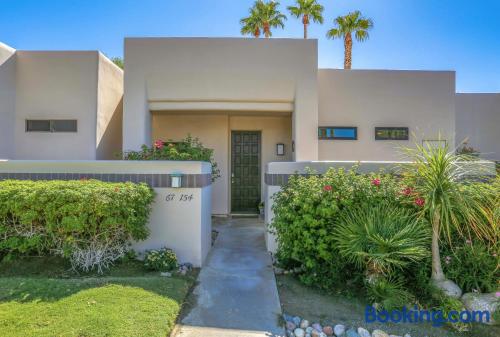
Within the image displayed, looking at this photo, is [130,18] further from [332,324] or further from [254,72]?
[332,324]

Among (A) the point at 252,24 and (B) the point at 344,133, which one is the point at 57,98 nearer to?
Answer: (B) the point at 344,133

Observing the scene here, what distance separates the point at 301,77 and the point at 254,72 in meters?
1.37

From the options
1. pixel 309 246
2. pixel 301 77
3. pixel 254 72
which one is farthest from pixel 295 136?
pixel 309 246

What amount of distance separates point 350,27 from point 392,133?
6.90 m

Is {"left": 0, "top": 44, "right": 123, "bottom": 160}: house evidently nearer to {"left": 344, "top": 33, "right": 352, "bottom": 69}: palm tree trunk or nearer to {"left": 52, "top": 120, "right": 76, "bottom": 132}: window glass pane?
{"left": 52, "top": 120, "right": 76, "bottom": 132}: window glass pane

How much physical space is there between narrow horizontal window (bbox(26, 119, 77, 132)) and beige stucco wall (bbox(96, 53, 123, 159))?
0.81 m

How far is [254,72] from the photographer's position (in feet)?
26.3

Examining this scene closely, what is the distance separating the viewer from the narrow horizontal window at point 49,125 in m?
8.19

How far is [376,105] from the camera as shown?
8977 millimetres

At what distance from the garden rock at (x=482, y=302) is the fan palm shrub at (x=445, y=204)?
0.13m

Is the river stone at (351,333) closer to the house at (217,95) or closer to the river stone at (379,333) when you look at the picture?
the river stone at (379,333)

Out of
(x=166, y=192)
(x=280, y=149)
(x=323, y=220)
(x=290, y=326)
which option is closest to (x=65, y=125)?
(x=166, y=192)

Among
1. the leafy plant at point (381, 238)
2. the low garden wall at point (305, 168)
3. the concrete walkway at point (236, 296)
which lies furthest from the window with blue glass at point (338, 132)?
the leafy plant at point (381, 238)

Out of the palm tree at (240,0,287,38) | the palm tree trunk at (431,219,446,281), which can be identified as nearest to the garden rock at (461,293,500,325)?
the palm tree trunk at (431,219,446,281)
